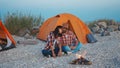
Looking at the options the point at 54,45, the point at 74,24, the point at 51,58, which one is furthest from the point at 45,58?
the point at 74,24

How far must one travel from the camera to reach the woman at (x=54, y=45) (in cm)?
1155

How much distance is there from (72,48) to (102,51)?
1029 mm

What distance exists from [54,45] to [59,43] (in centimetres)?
20

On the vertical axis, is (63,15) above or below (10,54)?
above

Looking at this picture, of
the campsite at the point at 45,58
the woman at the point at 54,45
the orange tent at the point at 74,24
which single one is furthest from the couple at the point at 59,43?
the orange tent at the point at 74,24

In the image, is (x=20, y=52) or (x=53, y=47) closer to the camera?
(x=53, y=47)

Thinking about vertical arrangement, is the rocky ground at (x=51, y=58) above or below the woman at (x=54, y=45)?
below

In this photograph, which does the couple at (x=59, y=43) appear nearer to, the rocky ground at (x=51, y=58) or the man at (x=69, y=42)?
the man at (x=69, y=42)

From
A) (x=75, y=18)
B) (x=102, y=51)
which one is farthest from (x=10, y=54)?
(x=75, y=18)

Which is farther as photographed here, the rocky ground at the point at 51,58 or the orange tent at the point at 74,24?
the orange tent at the point at 74,24

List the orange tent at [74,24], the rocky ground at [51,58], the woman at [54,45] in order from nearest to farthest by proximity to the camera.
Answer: the rocky ground at [51,58] → the woman at [54,45] → the orange tent at [74,24]

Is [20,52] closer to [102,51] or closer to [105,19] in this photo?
[102,51]

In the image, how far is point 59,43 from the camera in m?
11.7

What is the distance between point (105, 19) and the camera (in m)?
23.0
